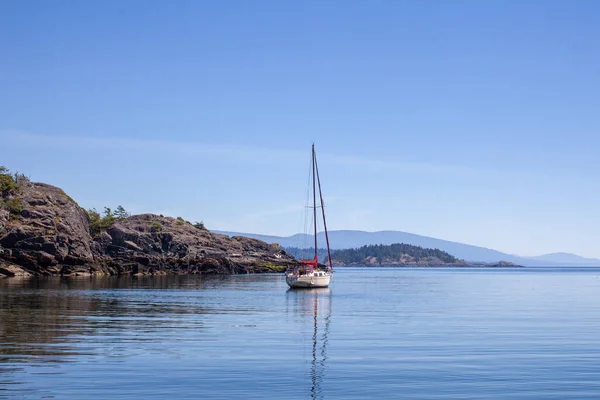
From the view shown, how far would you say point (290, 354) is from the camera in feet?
106

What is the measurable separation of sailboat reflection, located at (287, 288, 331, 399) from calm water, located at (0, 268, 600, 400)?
0.11 meters

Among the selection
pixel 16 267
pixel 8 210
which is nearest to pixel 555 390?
pixel 16 267

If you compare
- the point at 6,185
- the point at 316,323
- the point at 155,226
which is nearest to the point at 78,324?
the point at 316,323

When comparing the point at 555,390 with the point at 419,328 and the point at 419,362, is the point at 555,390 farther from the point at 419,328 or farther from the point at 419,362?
the point at 419,328

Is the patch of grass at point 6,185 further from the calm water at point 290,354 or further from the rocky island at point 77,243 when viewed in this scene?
the calm water at point 290,354

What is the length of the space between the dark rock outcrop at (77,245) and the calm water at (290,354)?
74.7 m

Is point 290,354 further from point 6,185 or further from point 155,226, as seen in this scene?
point 155,226

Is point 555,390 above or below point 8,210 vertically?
below

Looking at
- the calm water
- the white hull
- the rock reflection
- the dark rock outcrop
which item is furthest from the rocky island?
the calm water

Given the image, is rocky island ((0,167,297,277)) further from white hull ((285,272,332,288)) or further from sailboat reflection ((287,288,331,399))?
sailboat reflection ((287,288,331,399))

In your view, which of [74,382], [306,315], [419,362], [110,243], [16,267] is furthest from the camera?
[110,243]

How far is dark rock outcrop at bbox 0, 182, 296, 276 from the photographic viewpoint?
421 feet

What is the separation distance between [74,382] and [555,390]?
54.9ft

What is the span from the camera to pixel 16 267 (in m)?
124
